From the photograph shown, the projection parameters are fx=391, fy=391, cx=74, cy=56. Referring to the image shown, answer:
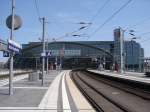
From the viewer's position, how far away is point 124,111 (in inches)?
701

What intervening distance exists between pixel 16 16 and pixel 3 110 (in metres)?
7.42

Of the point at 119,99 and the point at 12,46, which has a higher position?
the point at 12,46

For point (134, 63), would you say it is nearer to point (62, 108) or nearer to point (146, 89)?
point (146, 89)

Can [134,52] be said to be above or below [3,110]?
above

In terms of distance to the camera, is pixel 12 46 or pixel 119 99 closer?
pixel 12 46

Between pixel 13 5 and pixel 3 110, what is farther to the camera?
pixel 13 5

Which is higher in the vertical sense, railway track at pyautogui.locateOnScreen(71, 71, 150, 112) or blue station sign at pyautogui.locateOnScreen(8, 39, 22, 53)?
blue station sign at pyautogui.locateOnScreen(8, 39, 22, 53)

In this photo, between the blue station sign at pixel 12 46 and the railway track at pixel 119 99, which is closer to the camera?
the railway track at pixel 119 99

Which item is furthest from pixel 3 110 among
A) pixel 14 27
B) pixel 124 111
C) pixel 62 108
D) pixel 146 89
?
pixel 146 89

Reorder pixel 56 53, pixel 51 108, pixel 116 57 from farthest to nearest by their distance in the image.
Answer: pixel 56 53
pixel 116 57
pixel 51 108

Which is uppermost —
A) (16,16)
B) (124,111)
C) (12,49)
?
(16,16)

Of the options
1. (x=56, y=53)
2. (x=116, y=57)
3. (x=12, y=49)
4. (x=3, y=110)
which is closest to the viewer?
(x=3, y=110)

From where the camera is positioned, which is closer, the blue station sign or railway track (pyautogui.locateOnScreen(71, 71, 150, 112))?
railway track (pyautogui.locateOnScreen(71, 71, 150, 112))

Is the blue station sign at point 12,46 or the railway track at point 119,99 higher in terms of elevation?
the blue station sign at point 12,46
